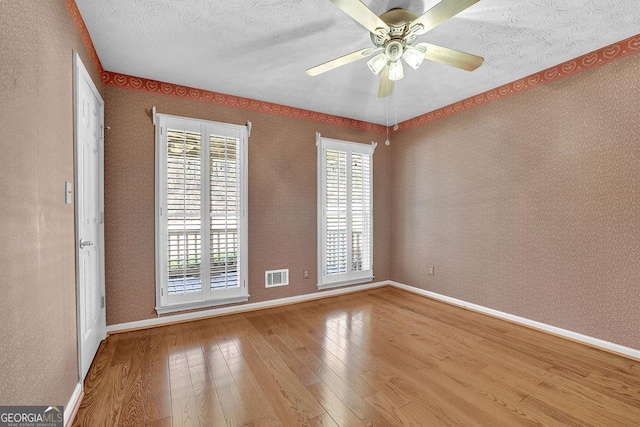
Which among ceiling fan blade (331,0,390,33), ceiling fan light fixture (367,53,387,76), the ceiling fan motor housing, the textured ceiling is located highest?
the textured ceiling

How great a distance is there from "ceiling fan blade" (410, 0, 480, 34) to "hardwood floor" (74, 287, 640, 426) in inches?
89.5

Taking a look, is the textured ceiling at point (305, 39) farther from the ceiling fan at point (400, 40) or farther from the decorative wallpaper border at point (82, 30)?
the ceiling fan at point (400, 40)

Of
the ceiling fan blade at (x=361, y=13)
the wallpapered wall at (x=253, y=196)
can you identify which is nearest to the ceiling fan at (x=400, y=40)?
the ceiling fan blade at (x=361, y=13)

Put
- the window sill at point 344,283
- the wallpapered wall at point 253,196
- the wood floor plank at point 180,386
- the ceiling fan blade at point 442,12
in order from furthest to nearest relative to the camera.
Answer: the window sill at point 344,283 < the wallpapered wall at point 253,196 < the wood floor plank at point 180,386 < the ceiling fan blade at point 442,12

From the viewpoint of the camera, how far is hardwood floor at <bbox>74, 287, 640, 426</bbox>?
1660mm

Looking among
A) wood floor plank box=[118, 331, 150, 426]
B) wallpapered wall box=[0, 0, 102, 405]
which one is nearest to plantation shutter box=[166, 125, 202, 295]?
wood floor plank box=[118, 331, 150, 426]

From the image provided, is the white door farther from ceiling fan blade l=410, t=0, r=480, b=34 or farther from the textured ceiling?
ceiling fan blade l=410, t=0, r=480, b=34

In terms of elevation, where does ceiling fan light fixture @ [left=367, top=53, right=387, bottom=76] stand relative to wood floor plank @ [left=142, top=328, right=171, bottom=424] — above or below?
above

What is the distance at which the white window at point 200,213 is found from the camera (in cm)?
301

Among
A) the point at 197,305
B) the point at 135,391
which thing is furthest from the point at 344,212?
the point at 135,391

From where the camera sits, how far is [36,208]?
1.30 m

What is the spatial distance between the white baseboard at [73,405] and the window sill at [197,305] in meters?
1.18

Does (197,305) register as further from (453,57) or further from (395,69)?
(453,57)

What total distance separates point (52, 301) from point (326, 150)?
10.8 ft
